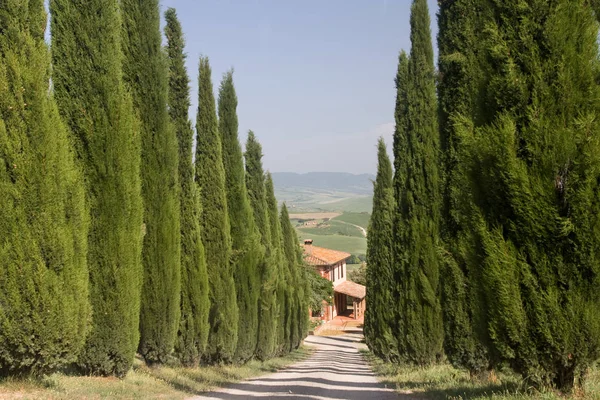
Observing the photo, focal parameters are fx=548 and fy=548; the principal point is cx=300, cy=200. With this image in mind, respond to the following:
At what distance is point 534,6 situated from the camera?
5.87m

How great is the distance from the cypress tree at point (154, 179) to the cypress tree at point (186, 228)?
2.27m

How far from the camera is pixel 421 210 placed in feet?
49.4

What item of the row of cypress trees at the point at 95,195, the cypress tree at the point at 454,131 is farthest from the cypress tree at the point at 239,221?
the cypress tree at the point at 454,131

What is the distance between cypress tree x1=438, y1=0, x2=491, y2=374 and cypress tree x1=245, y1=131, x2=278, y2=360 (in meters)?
10.9

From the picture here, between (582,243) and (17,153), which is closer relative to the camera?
(582,243)

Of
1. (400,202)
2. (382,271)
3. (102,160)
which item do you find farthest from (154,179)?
(382,271)

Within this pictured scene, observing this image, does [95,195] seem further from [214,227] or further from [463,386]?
[214,227]

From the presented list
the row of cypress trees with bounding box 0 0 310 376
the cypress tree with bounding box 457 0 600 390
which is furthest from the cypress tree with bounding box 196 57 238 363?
the cypress tree with bounding box 457 0 600 390

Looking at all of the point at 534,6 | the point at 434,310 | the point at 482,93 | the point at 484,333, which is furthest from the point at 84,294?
the point at 434,310

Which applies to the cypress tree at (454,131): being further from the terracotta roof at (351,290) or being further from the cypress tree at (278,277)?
the terracotta roof at (351,290)

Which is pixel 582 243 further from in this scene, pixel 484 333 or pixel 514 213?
pixel 484 333

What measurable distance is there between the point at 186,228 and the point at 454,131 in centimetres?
776

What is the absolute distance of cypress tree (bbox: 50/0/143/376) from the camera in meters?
9.38

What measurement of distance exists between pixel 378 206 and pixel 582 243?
20.2 m
